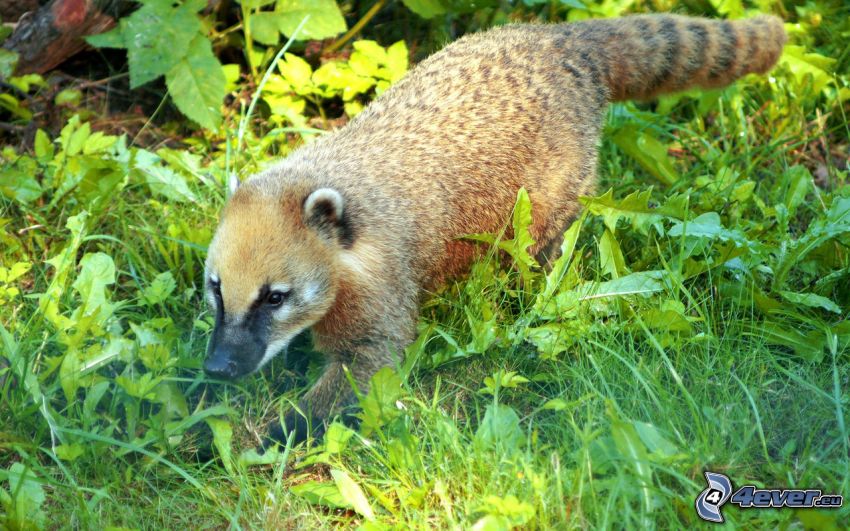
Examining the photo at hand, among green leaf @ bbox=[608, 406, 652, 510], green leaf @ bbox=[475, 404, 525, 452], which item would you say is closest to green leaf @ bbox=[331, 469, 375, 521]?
green leaf @ bbox=[475, 404, 525, 452]

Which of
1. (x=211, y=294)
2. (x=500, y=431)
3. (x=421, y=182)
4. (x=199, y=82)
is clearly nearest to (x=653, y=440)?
(x=500, y=431)

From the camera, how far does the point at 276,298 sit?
379cm

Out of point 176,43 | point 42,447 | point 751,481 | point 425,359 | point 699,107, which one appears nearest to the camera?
point 751,481

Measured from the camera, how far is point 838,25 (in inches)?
238

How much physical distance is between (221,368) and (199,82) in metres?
2.23

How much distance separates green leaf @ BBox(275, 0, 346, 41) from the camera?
217 inches

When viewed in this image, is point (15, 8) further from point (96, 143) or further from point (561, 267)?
point (561, 267)

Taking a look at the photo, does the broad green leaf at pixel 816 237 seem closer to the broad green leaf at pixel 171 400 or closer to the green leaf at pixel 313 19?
the broad green leaf at pixel 171 400

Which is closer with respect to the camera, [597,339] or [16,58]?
[597,339]

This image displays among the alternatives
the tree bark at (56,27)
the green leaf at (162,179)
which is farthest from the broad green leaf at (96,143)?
the tree bark at (56,27)

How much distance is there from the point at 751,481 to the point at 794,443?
0.31m

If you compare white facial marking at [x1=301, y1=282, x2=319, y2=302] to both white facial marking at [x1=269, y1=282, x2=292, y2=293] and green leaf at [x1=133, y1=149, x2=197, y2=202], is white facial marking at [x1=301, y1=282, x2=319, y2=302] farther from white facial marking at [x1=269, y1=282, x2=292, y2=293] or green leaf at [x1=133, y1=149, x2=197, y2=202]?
green leaf at [x1=133, y1=149, x2=197, y2=202]

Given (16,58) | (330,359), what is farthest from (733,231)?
(16,58)

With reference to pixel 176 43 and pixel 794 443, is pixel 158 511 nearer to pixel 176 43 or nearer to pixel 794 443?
pixel 794 443
